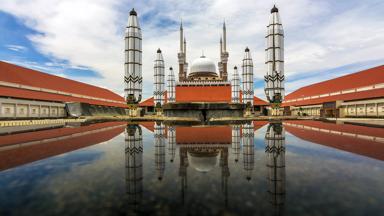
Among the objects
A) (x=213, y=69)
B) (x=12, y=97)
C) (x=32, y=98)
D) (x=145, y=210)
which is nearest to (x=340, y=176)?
(x=145, y=210)

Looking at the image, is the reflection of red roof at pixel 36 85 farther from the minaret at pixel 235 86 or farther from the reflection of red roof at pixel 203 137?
the minaret at pixel 235 86

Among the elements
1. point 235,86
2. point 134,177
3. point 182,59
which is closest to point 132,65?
point 235,86

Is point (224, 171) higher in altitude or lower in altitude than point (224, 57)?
lower

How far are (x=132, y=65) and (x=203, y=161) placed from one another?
28000 millimetres

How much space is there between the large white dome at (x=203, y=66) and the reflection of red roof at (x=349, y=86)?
910 inches

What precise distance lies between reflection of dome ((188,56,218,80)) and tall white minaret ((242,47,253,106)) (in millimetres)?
11367

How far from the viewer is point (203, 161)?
463 cm

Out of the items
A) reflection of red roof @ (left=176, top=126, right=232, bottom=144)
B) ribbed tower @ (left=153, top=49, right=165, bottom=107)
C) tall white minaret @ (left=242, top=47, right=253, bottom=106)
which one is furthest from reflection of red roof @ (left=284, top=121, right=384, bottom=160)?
ribbed tower @ (left=153, top=49, right=165, bottom=107)

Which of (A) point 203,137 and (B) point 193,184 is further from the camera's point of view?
(A) point 203,137

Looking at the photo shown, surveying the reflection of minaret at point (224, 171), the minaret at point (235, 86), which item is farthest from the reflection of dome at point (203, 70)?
the reflection of minaret at point (224, 171)

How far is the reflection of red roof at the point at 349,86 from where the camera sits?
95.3 feet

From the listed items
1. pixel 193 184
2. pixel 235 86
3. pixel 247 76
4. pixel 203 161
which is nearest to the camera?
pixel 193 184

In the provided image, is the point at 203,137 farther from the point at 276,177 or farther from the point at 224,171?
the point at 276,177

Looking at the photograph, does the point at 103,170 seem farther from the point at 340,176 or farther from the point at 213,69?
the point at 213,69
